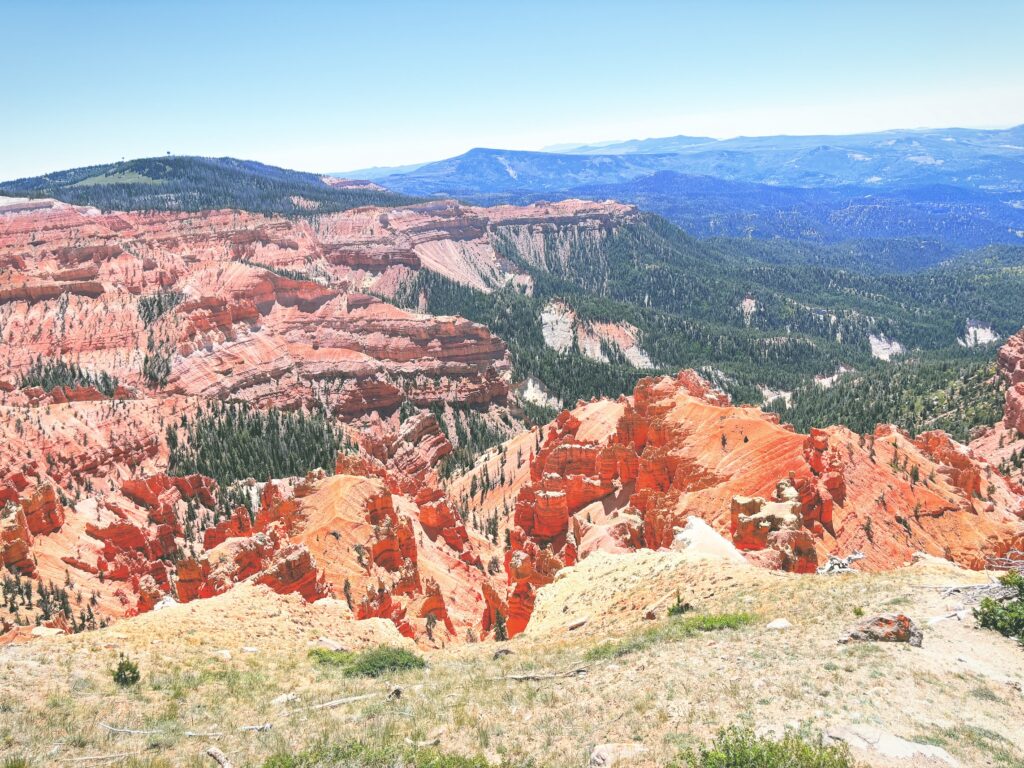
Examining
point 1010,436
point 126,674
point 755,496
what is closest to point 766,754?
point 126,674

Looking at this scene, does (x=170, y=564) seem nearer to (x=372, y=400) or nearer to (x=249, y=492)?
(x=249, y=492)

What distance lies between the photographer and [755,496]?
47875 mm

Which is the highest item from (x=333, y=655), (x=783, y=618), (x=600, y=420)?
(x=783, y=618)

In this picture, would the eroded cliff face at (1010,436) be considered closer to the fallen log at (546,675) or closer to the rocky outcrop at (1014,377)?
the rocky outcrop at (1014,377)

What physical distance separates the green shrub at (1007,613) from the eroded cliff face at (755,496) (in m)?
16.0

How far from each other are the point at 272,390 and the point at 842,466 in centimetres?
10541

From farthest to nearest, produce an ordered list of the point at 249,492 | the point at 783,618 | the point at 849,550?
the point at 249,492 < the point at 849,550 < the point at 783,618

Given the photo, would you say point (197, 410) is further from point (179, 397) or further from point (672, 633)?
point (672, 633)

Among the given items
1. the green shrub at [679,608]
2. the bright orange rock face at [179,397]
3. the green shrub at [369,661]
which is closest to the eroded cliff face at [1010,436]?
the green shrub at [679,608]

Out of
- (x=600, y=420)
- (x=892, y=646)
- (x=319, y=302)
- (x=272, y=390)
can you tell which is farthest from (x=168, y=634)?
(x=319, y=302)

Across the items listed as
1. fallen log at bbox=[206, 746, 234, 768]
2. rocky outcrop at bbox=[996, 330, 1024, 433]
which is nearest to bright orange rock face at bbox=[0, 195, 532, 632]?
fallen log at bbox=[206, 746, 234, 768]

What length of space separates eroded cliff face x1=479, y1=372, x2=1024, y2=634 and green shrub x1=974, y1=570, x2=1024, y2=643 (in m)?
16.0

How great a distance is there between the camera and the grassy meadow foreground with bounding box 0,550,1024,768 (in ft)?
52.0

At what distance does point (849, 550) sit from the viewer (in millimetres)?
42281
